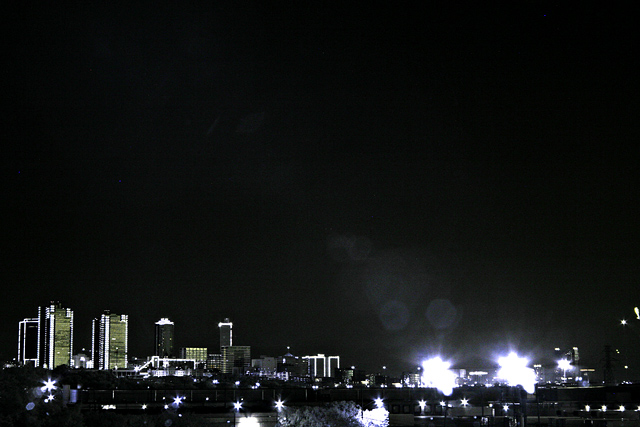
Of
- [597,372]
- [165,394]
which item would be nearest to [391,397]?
[165,394]

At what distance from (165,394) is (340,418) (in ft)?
161

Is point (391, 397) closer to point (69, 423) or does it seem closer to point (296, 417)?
point (296, 417)

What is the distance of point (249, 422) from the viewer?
5175 centimetres

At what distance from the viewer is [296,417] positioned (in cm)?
4156

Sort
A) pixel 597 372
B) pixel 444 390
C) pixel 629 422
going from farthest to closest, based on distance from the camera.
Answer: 1. pixel 597 372
2. pixel 444 390
3. pixel 629 422

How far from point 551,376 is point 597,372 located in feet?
46.4

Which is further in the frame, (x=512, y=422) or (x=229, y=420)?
(x=229, y=420)

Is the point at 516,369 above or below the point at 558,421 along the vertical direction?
above

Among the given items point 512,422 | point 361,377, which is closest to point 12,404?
point 512,422

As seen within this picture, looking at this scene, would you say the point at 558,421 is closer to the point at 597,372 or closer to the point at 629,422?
the point at 629,422

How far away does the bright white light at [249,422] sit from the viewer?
168 ft

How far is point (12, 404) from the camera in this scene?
28.5m

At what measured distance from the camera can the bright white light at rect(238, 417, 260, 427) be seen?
51188 millimetres

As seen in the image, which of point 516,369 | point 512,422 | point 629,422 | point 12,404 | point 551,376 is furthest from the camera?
point 551,376
